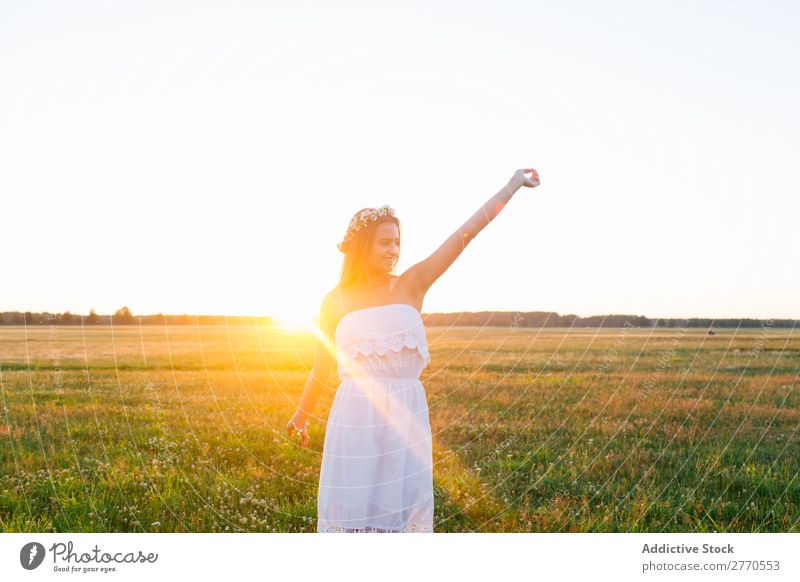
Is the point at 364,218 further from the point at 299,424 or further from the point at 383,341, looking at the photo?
the point at 299,424

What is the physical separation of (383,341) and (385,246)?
0.59 m

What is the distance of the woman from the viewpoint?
423 cm

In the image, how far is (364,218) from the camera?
4.32 metres

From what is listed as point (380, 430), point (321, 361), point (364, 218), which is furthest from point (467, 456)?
point (364, 218)

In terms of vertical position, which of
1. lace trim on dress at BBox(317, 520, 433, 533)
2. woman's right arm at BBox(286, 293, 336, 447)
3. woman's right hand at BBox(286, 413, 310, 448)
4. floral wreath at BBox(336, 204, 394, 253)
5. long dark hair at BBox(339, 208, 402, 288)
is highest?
floral wreath at BBox(336, 204, 394, 253)

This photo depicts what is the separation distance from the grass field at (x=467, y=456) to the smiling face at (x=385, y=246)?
2.84 m

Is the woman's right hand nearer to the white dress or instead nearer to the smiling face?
the white dress

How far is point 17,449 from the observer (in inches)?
329

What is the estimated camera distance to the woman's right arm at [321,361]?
14.9 ft

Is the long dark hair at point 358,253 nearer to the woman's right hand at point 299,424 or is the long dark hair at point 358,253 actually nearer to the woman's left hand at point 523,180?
the woman's left hand at point 523,180

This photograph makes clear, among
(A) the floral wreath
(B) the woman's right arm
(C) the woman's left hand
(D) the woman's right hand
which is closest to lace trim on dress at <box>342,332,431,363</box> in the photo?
(B) the woman's right arm

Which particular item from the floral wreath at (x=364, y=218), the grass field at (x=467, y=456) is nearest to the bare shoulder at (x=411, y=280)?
the floral wreath at (x=364, y=218)
